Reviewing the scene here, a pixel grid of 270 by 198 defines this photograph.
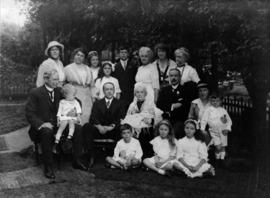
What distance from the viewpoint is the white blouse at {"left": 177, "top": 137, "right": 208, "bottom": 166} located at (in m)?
5.32

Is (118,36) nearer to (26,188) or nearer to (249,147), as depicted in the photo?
(249,147)

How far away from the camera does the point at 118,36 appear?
781 cm

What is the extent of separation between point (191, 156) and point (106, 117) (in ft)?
5.00

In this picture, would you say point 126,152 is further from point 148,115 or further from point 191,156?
point 191,156

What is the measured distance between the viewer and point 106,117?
6.02 meters

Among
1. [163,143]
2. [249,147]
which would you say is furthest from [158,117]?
[249,147]

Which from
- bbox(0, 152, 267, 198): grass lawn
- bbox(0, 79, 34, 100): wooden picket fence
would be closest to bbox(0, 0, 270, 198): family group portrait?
bbox(0, 152, 267, 198): grass lawn

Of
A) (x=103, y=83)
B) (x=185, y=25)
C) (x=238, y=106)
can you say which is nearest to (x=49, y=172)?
(x=103, y=83)

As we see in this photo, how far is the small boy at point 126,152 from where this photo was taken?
5.47 meters

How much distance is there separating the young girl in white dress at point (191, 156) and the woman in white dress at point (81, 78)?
1.77 meters

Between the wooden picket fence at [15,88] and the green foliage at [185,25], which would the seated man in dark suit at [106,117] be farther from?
the wooden picket fence at [15,88]

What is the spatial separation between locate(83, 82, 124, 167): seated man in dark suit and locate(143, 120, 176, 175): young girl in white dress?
702 mm

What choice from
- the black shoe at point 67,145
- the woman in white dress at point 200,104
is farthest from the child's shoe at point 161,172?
the black shoe at point 67,145

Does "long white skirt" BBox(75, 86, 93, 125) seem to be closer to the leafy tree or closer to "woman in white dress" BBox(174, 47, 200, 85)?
the leafy tree
